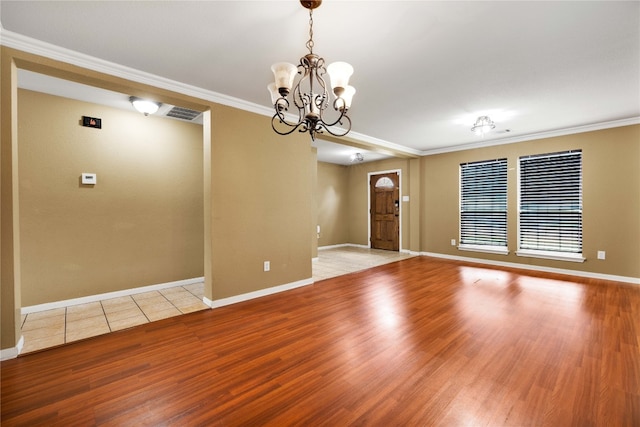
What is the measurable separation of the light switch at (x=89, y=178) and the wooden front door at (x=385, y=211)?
6.33 meters

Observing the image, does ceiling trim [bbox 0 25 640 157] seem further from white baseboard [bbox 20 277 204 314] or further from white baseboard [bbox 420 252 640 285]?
white baseboard [bbox 20 277 204 314]

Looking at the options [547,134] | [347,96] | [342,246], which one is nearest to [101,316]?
A: [347,96]

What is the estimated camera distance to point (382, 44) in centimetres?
231

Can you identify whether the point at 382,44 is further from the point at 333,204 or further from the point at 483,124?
the point at 333,204

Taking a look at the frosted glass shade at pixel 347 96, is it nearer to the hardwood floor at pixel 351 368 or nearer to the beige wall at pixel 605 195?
the hardwood floor at pixel 351 368

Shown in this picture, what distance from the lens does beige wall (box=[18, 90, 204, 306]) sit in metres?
3.23

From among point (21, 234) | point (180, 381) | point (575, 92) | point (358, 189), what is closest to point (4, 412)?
point (180, 381)

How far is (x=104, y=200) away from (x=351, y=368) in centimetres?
375

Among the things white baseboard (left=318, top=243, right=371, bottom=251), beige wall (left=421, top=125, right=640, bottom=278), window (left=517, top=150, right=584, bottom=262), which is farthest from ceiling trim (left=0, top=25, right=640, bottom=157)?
white baseboard (left=318, top=243, right=371, bottom=251)

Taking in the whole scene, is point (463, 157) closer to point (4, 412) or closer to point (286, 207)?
point (286, 207)

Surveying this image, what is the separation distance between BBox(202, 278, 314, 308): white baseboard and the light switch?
2096mm

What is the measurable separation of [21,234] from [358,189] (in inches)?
279

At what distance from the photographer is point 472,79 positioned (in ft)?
9.76

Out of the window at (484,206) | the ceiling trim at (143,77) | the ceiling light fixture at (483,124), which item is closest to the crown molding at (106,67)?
the ceiling trim at (143,77)
